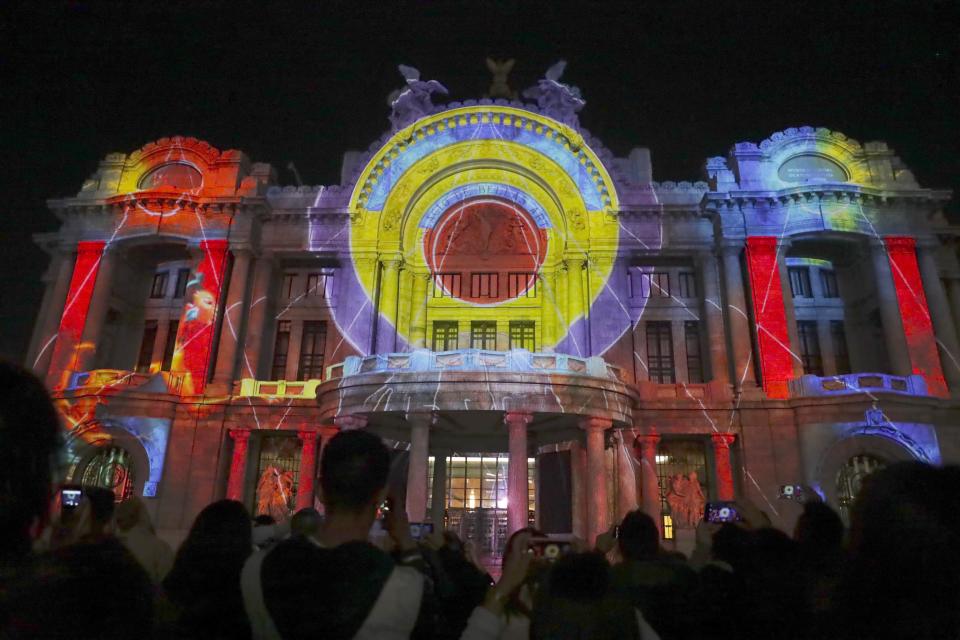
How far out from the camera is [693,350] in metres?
28.2

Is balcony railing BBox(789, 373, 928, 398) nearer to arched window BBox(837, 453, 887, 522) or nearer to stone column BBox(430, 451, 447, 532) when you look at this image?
arched window BBox(837, 453, 887, 522)

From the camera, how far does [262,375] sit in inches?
1118

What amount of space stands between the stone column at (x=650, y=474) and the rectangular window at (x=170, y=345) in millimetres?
22955

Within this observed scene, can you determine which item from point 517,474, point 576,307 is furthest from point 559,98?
point 517,474

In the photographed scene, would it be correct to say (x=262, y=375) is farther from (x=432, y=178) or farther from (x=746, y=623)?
(x=746, y=623)

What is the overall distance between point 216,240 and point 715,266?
24.3 m

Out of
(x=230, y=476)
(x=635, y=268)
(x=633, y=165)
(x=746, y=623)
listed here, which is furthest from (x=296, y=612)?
(x=633, y=165)

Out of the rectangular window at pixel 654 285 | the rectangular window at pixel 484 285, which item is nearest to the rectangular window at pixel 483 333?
the rectangular window at pixel 484 285

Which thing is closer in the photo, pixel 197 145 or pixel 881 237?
pixel 881 237

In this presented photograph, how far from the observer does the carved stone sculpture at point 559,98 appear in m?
29.0

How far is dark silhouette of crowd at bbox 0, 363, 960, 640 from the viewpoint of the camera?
177cm

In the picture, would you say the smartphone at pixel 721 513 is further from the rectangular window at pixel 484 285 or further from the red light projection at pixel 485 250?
the rectangular window at pixel 484 285

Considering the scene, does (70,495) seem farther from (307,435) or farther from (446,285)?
(446,285)

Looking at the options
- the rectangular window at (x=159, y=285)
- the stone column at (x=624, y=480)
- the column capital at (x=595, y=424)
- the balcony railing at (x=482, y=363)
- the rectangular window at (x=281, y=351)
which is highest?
the rectangular window at (x=159, y=285)
